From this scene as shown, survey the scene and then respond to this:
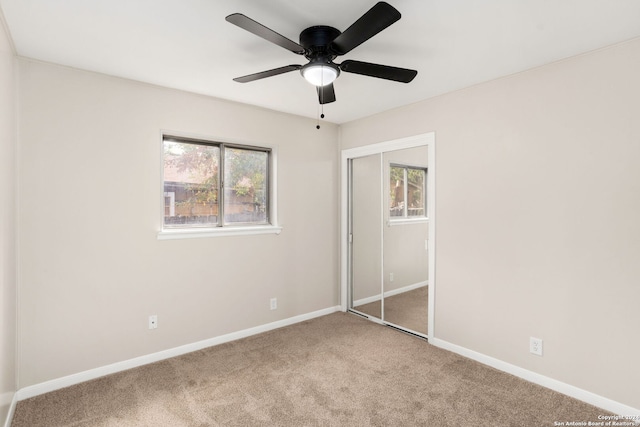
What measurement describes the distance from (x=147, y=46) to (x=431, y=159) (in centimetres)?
251

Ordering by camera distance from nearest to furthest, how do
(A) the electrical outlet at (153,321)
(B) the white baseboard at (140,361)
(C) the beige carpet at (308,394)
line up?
(C) the beige carpet at (308,394), (B) the white baseboard at (140,361), (A) the electrical outlet at (153,321)

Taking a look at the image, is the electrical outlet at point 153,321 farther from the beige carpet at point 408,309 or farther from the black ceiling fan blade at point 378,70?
the black ceiling fan blade at point 378,70

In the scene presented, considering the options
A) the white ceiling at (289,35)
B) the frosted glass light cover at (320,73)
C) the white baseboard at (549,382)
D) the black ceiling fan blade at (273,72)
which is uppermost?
the white ceiling at (289,35)

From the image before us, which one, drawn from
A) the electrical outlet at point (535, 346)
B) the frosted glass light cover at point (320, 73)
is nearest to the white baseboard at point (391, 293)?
the electrical outlet at point (535, 346)

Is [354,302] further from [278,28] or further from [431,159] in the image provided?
[278,28]

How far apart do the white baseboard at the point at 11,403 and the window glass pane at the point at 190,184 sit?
1547 millimetres

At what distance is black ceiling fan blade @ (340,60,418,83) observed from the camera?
6.23 feet

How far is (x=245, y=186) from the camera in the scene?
3580 mm

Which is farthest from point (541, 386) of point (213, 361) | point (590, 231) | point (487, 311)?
point (213, 361)

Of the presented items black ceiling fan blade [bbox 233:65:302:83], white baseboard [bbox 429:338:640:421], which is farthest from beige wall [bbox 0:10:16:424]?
white baseboard [bbox 429:338:640:421]

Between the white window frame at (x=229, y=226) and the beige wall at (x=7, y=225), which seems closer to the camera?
the beige wall at (x=7, y=225)

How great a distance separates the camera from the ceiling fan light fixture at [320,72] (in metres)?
1.88

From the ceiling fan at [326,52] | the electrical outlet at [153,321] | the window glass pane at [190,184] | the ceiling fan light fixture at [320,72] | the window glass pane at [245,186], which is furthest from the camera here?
the window glass pane at [245,186]

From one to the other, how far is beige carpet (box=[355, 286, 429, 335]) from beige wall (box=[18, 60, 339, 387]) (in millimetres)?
1254
